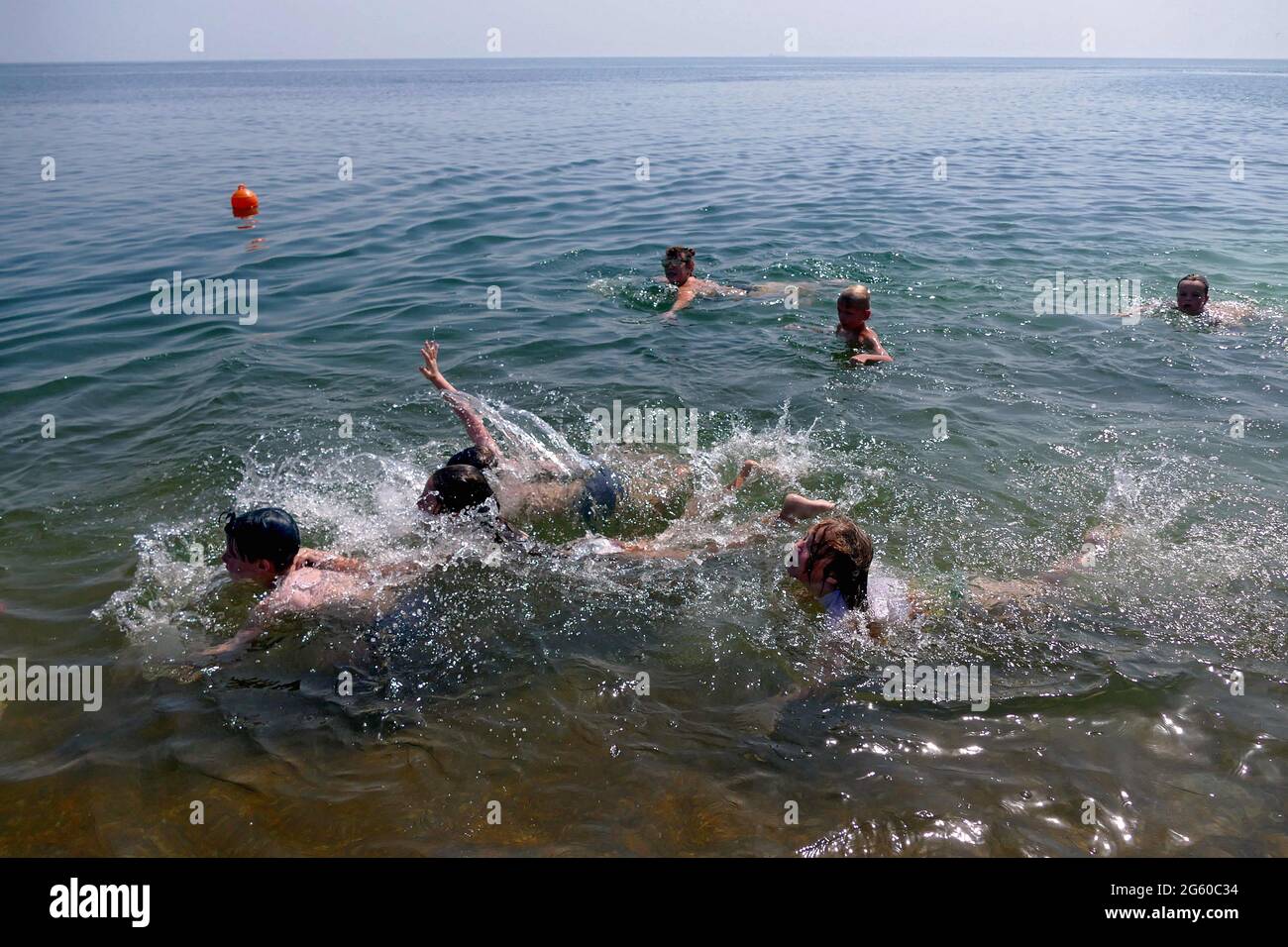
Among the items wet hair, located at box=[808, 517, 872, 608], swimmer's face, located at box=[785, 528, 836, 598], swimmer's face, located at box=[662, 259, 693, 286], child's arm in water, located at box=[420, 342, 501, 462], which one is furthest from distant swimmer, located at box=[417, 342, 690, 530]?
swimmer's face, located at box=[662, 259, 693, 286]

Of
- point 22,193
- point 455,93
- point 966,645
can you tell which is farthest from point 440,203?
point 455,93

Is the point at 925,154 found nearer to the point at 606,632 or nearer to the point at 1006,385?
the point at 1006,385

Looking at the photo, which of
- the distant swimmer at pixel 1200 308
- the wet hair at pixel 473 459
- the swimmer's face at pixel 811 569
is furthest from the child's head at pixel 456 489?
the distant swimmer at pixel 1200 308

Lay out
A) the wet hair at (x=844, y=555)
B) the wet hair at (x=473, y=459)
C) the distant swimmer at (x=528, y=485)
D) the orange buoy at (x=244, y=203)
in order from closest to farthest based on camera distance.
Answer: the wet hair at (x=844, y=555) < the distant swimmer at (x=528, y=485) < the wet hair at (x=473, y=459) < the orange buoy at (x=244, y=203)

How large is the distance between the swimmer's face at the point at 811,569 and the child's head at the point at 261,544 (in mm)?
2741

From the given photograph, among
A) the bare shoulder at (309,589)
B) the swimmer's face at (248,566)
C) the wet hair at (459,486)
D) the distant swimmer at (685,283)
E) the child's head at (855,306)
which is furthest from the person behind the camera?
the distant swimmer at (685,283)

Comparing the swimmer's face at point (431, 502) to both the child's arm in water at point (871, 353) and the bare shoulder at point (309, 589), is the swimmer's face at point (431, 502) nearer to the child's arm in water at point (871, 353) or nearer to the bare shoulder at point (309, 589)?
Result: the bare shoulder at point (309, 589)

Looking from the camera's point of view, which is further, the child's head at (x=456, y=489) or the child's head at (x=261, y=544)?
the child's head at (x=456, y=489)

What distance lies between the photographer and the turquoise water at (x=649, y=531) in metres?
3.88

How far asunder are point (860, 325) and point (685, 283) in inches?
100

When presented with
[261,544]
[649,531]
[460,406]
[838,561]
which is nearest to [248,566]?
[261,544]

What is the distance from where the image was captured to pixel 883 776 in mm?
3945
